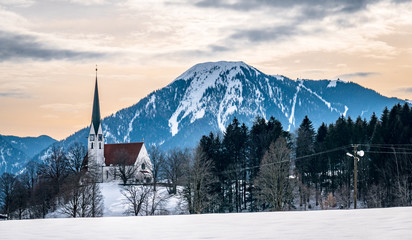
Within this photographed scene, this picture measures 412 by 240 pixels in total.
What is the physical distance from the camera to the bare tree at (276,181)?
70062 mm

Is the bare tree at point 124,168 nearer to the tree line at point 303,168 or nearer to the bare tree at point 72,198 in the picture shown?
the tree line at point 303,168

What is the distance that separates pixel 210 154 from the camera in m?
95.1

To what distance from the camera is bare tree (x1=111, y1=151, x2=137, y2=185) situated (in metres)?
124

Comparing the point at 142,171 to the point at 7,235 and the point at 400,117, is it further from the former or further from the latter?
the point at 7,235

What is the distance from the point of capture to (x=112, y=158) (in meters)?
141

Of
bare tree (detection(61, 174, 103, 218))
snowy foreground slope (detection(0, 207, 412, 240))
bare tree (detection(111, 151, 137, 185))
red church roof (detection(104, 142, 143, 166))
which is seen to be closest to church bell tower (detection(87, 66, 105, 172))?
red church roof (detection(104, 142, 143, 166))

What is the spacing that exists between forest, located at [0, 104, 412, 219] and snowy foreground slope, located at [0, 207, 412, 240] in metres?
57.1

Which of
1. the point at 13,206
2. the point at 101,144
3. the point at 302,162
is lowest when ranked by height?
the point at 13,206

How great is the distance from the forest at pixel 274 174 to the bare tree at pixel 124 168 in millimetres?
7637

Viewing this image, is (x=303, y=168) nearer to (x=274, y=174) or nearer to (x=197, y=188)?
(x=274, y=174)

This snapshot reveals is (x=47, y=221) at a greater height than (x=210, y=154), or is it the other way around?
(x=210, y=154)

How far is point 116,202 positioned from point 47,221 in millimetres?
95866

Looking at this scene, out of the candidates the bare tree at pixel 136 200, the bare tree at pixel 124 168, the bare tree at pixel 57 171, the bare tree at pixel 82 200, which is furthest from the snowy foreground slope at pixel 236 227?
the bare tree at pixel 124 168

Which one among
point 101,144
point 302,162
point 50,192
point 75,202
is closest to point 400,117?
point 302,162
